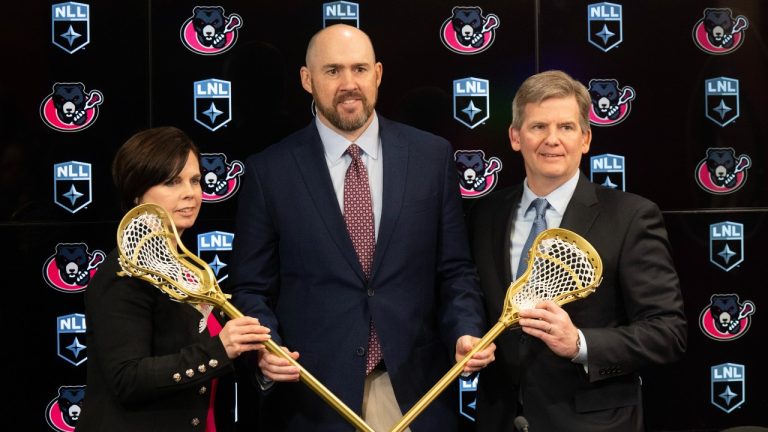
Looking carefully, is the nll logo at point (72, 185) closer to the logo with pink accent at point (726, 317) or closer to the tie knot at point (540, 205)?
the tie knot at point (540, 205)

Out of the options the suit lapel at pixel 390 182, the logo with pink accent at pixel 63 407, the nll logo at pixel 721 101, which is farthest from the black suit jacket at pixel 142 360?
the nll logo at pixel 721 101

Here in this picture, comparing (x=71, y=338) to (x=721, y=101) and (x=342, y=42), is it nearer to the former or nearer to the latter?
(x=342, y=42)

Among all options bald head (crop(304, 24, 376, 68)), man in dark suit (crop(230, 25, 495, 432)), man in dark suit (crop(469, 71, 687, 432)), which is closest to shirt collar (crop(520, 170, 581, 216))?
man in dark suit (crop(469, 71, 687, 432))

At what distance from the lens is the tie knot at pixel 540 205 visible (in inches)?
118

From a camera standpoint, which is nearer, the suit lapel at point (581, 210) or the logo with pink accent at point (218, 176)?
the suit lapel at point (581, 210)

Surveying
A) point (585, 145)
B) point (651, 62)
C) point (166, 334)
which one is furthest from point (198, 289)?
point (651, 62)

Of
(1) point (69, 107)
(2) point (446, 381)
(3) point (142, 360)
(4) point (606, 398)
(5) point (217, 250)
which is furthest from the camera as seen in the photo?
(5) point (217, 250)

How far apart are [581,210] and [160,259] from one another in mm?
1292

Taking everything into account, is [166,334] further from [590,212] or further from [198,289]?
[590,212]

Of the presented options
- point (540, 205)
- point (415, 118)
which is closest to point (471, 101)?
point (415, 118)

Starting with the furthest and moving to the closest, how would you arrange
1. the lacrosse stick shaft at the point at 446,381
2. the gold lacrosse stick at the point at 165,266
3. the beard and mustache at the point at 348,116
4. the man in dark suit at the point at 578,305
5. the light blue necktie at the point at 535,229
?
the beard and mustache at the point at 348,116 → the light blue necktie at the point at 535,229 → the man in dark suit at the point at 578,305 → the lacrosse stick shaft at the point at 446,381 → the gold lacrosse stick at the point at 165,266

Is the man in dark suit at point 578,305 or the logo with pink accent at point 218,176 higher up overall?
the logo with pink accent at point 218,176

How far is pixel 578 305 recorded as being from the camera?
9.42 ft

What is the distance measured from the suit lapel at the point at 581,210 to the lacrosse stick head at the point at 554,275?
0.45 feet
